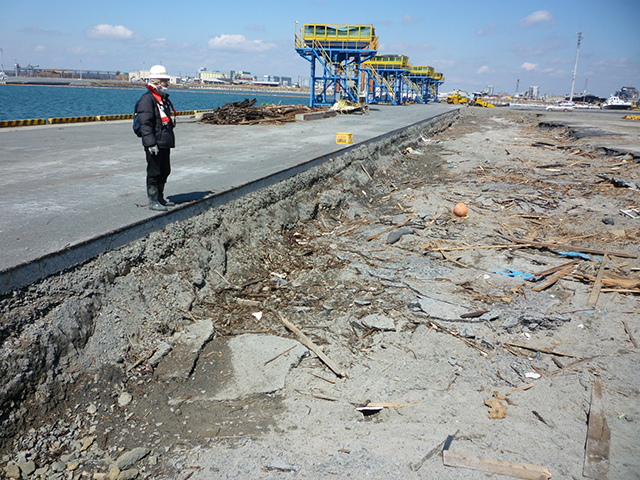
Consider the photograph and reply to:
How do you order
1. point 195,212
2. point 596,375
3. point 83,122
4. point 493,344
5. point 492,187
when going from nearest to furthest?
point 596,375, point 493,344, point 195,212, point 492,187, point 83,122

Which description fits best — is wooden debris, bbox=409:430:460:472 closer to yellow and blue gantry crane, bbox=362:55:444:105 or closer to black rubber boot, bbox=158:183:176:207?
black rubber boot, bbox=158:183:176:207

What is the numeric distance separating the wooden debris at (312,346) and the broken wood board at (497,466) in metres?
1.43

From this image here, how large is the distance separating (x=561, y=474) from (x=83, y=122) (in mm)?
19598

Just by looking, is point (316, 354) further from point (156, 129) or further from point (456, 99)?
point (456, 99)

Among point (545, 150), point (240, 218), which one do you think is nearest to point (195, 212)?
point (240, 218)

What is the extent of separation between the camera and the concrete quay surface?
15.0 feet

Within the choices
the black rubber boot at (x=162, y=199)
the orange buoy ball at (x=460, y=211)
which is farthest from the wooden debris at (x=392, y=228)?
the black rubber boot at (x=162, y=199)

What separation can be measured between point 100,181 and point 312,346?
4.98 metres

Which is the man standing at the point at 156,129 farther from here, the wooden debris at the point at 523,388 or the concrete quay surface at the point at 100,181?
the wooden debris at the point at 523,388

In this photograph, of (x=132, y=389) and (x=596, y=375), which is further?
(x=596, y=375)

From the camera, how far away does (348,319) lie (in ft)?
18.7

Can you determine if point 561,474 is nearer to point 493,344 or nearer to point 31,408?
point 493,344

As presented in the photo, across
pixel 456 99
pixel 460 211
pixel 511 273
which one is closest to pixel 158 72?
pixel 511 273

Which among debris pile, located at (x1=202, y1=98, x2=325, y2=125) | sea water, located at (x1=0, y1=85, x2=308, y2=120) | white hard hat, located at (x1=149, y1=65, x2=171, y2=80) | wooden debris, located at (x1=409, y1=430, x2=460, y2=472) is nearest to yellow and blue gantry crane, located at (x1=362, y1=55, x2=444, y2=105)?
sea water, located at (x1=0, y1=85, x2=308, y2=120)
